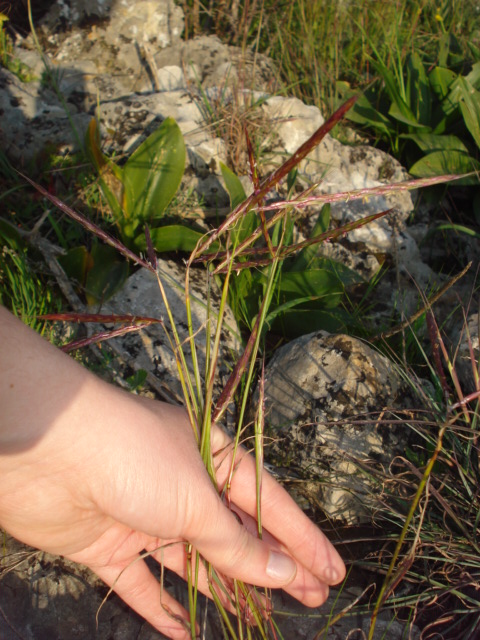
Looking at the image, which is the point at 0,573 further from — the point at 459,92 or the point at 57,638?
the point at 459,92

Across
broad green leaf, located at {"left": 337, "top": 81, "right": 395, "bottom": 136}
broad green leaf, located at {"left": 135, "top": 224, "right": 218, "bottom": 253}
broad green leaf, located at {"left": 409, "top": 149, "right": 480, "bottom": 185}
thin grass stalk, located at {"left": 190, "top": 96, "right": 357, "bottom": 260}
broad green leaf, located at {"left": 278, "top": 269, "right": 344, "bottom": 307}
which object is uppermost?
thin grass stalk, located at {"left": 190, "top": 96, "right": 357, "bottom": 260}

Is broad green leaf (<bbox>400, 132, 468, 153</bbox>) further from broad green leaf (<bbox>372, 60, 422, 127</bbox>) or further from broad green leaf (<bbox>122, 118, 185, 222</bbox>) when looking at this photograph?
broad green leaf (<bbox>122, 118, 185, 222</bbox>)

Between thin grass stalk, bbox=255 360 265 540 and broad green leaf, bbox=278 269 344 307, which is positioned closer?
thin grass stalk, bbox=255 360 265 540

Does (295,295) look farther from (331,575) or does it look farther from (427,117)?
(427,117)

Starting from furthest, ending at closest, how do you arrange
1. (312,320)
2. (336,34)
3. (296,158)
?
(336,34), (312,320), (296,158)

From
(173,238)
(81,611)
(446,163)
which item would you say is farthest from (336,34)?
(81,611)

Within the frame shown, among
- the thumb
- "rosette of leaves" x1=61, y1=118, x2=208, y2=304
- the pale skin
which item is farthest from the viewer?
"rosette of leaves" x1=61, y1=118, x2=208, y2=304

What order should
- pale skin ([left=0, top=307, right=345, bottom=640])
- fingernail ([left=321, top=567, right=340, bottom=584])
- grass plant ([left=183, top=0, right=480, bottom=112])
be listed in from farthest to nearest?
grass plant ([left=183, top=0, right=480, bottom=112]) → fingernail ([left=321, top=567, right=340, bottom=584]) → pale skin ([left=0, top=307, right=345, bottom=640])

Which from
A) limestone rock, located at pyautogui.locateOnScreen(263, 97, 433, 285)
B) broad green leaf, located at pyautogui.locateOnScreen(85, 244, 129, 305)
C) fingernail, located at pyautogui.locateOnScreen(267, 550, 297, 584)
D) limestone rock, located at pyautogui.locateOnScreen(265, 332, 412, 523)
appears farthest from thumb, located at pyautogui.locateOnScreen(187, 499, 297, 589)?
limestone rock, located at pyautogui.locateOnScreen(263, 97, 433, 285)
